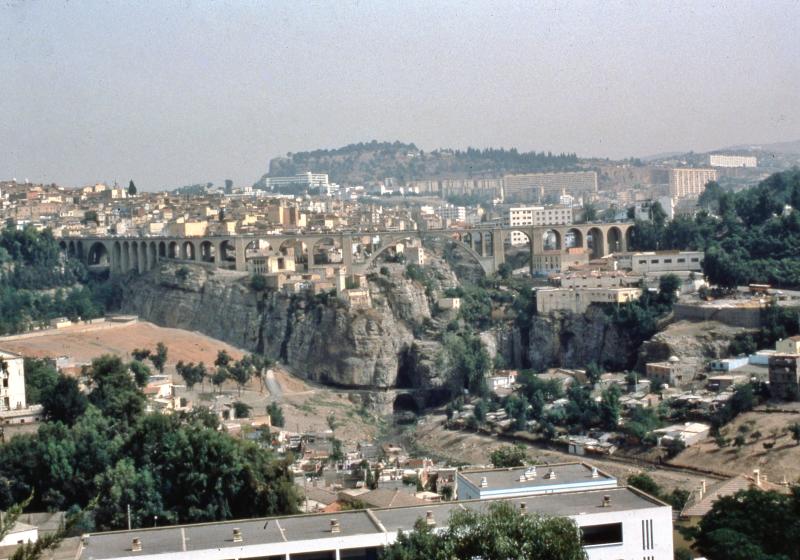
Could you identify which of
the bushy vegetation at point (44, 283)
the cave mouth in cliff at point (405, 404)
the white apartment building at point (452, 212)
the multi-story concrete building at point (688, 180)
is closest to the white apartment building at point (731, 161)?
the multi-story concrete building at point (688, 180)

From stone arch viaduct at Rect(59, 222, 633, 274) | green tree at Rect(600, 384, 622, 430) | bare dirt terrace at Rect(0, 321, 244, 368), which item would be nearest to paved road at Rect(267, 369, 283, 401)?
bare dirt terrace at Rect(0, 321, 244, 368)

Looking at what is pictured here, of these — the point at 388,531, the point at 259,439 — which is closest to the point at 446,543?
the point at 388,531

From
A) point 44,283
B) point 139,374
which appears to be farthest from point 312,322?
point 139,374

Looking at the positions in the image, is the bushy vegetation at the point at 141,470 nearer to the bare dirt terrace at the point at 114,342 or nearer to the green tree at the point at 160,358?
the green tree at the point at 160,358

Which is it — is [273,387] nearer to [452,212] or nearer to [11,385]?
[11,385]

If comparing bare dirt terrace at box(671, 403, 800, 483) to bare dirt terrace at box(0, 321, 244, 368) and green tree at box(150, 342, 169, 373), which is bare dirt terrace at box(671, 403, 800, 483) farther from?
bare dirt terrace at box(0, 321, 244, 368)

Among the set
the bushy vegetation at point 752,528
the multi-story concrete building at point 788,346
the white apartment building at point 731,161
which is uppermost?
the white apartment building at point 731,161

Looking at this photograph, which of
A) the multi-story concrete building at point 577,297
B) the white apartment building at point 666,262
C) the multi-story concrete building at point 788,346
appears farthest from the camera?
the white apartment building at point 666,262
